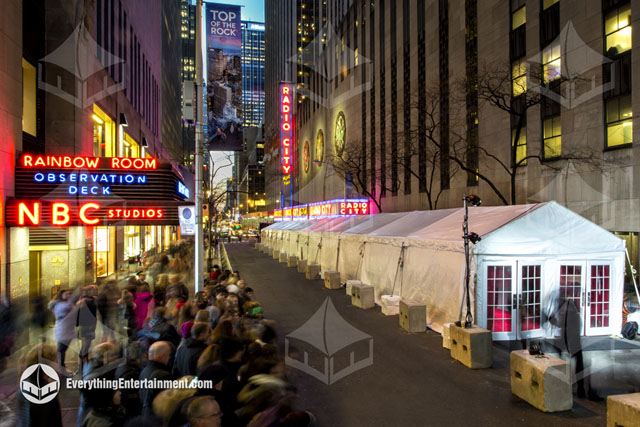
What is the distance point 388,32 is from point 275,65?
2644 inches

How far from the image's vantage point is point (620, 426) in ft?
16.7

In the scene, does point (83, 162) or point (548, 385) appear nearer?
point (548, 385)

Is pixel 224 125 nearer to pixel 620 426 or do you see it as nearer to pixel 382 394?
pixel 382 394

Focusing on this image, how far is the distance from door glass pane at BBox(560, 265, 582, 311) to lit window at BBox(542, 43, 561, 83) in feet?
40.3

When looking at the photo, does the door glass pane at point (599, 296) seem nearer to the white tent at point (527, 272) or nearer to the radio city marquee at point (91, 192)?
the white tent at point (527, 272)

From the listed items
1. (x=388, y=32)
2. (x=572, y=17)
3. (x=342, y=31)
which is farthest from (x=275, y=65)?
(x=572, y=17)

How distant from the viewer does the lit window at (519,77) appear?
68.6 ft

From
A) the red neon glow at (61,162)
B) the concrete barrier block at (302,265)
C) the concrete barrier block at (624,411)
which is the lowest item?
the concrete barrier block at (302,265)

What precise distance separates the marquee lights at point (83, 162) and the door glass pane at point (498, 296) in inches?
467

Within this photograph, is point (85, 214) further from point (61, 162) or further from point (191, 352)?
point (191, 352)

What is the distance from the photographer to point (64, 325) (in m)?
7.72

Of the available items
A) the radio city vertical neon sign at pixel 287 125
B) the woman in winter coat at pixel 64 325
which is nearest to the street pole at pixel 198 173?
the woman in winter coat at pixel 64 325

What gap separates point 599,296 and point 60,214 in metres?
15.0

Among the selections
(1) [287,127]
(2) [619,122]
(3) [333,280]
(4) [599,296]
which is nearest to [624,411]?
(4) [599,296]
